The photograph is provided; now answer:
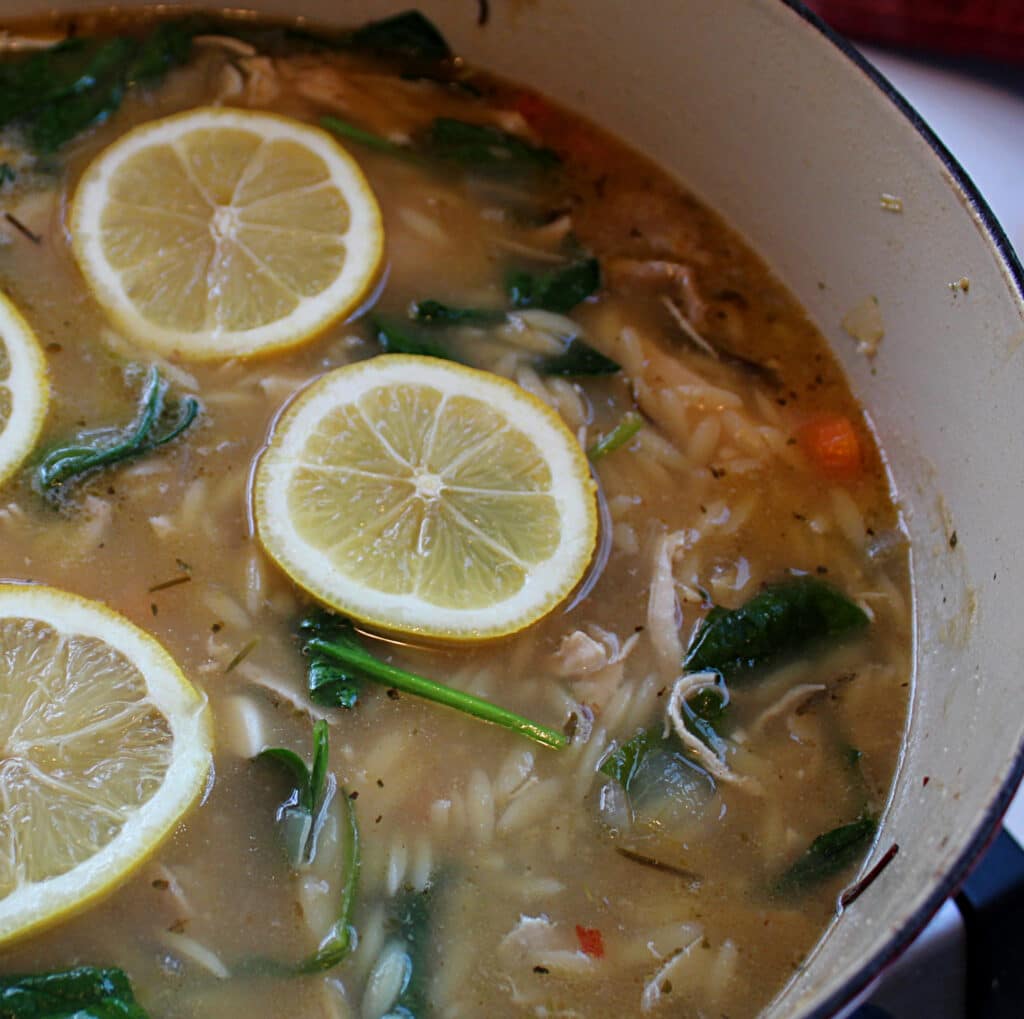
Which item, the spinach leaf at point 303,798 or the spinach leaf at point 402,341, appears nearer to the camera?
the spinach leaf at point 303,798

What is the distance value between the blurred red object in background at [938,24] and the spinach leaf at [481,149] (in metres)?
1.20

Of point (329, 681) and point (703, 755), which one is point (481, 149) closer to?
point (329, 681)

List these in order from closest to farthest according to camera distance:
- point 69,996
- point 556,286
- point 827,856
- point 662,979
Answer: point 69,996
point 662,979
point 827,856
point 556,286

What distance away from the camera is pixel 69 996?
7.45ft

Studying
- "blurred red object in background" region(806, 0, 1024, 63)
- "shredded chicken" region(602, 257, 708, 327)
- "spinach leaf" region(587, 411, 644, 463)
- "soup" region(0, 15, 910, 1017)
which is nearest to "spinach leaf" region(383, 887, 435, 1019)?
"soup" region(0, 15, 910, 1017)

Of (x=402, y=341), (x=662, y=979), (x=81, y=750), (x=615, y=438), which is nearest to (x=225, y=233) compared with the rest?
(x=402, y=341)

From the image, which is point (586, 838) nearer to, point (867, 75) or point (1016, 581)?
point (1016, 581)

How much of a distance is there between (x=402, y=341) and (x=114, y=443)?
697 millimetres

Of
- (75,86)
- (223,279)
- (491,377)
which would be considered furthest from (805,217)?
(75,86)

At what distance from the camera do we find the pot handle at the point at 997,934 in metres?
2.70

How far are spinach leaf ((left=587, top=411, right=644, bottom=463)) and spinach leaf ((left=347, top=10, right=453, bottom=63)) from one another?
1.26 m

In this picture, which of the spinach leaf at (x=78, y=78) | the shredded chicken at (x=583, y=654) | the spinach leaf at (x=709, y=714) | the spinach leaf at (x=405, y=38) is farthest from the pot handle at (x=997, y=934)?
the spinach leaf at (x=78, y=78)

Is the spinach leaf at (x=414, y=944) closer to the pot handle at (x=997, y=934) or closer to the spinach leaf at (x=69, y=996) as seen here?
the spinach leaf at (x=69, y=996)

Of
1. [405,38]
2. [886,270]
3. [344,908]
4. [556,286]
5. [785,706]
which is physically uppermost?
[886,270]
